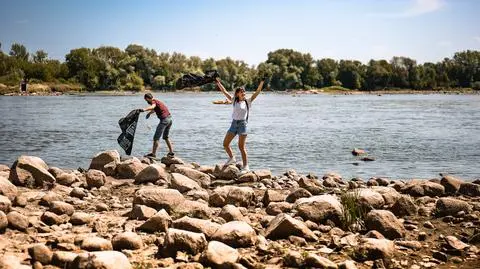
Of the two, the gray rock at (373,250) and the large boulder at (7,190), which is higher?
the large boulder at (7,190)

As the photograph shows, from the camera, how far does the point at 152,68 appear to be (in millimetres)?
186375

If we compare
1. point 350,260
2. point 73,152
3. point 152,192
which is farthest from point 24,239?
point 73,152

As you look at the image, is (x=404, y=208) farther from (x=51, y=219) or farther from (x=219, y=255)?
(x=51, y=219)

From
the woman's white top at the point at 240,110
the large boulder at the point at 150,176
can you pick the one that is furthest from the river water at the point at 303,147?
the woman's white top at the point at 240,110

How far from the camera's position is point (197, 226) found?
7.90 meters

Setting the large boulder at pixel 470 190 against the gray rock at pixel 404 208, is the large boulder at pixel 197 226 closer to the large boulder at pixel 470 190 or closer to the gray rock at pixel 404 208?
the gray rock at pixel 404 208

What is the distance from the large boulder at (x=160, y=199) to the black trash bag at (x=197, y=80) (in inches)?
221

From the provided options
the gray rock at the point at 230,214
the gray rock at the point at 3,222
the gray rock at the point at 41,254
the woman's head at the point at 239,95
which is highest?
the woman's head at the point at 239,95

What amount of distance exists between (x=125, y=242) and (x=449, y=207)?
21.1 feet

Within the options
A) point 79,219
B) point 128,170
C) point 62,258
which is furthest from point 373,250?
point 128,170

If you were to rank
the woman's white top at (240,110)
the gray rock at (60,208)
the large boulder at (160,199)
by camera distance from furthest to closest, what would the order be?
the woman's white top at (240,110) → the large boulder at (160,199) → the gray rock at (60,208)

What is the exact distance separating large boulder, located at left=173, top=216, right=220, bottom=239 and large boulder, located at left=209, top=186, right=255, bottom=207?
8.62 ft

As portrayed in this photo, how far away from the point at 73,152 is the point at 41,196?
13587mm

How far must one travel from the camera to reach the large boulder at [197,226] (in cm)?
784
